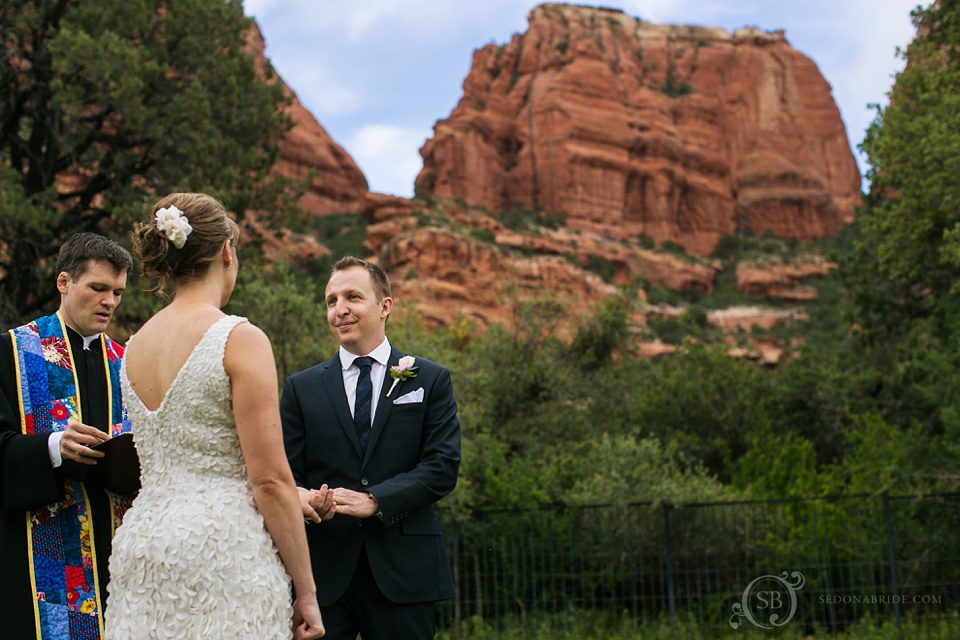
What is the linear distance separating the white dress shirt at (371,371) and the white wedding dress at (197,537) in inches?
52.9

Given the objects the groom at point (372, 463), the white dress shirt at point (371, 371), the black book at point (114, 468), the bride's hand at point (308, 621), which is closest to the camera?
the bride's hand at point (308, 621)

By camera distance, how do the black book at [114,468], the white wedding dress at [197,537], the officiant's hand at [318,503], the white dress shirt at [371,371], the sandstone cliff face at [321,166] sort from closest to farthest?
the white wedding dress at [197,537]
the black book at [114,468]
the officiant's hand at [318,503]
the white dress shirt at [371,371]
the sandstone cliff face at [321,166]

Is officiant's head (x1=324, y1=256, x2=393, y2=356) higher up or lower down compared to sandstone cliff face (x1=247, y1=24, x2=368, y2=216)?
lower down

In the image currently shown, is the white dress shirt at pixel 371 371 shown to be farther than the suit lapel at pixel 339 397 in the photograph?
Yes

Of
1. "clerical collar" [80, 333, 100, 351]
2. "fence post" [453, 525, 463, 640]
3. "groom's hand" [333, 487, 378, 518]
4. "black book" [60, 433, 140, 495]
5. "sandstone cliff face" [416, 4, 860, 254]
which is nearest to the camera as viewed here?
"black book" [60, 433, 140, 495]

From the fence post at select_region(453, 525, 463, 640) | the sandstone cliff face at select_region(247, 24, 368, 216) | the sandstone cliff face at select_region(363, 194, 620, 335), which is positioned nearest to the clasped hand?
the fence post at select_region(453, 525, 463, 640)

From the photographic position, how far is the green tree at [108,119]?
15.1m

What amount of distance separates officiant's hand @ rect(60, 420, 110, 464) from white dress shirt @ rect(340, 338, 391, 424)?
110 cm

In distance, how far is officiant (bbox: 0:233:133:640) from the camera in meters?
3.27

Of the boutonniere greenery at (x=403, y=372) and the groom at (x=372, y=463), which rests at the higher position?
the boutonniere greenery at (x=403, y=372)

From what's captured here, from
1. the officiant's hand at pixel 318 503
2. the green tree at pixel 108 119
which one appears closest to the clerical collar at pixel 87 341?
the officiant's hand at pixel 318 503

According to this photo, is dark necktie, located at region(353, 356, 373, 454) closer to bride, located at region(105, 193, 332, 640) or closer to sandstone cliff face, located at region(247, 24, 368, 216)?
bride, located at region(105, 193, 332, 640)

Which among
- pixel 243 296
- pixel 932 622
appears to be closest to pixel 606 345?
pixel 243 296

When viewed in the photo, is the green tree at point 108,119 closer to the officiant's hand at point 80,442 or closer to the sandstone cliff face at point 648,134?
the officiant's hand at point 80,442
